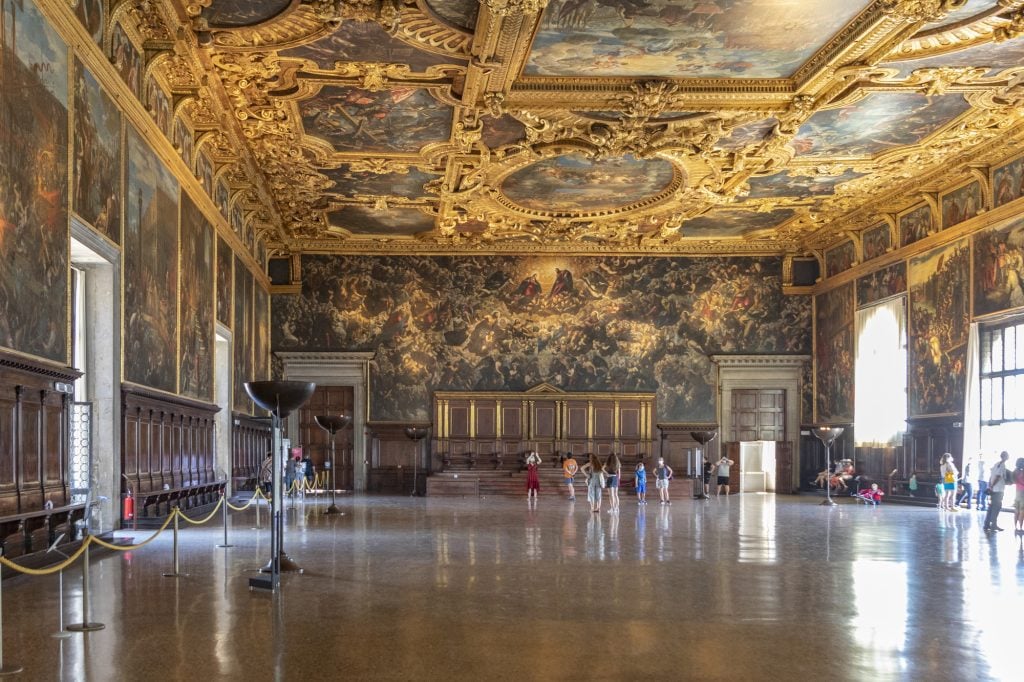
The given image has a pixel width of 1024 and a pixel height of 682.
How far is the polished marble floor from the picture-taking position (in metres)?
6.62

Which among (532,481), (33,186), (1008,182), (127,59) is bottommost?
(532,481)

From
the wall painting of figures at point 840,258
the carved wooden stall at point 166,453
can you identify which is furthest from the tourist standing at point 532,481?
the wall painting of figures at point 840,258

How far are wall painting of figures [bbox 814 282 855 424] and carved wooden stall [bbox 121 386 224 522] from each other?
20036 millimetres

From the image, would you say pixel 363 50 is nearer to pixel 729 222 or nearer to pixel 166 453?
pixel 166 453

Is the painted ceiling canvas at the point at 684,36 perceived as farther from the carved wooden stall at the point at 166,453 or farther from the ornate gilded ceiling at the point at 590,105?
the carved wooden stall at the point at 166,453

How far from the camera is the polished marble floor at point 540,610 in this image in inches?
261

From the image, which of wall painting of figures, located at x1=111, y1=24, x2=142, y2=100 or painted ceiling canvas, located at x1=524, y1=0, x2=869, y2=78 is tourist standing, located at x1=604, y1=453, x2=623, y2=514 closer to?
painted ceiling canvas, located at x1=524, y1=0, x2=869, y2=78

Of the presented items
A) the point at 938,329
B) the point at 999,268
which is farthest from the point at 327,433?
the point at 999,268

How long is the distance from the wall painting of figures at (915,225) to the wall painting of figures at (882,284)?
0.75m

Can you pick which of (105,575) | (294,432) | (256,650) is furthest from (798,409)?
(256,650)

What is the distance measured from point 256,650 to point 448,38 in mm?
11736

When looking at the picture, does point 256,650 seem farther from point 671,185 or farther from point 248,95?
point 671,185

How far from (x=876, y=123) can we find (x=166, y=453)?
53.6ft

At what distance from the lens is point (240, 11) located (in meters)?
Answer: 14.9
